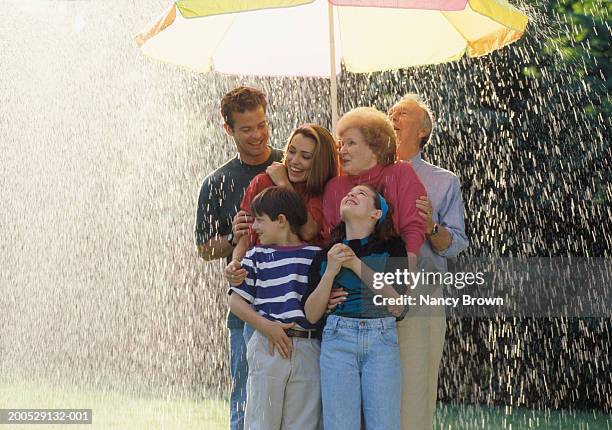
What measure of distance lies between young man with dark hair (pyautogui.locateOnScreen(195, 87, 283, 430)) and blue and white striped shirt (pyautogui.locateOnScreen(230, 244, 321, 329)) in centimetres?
57

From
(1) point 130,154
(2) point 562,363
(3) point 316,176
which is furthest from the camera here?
(1) point 130,154

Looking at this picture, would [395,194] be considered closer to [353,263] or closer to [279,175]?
[353,263]

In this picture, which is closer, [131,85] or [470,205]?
[470,205]

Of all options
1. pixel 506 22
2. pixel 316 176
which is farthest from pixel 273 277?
pixel 506 22

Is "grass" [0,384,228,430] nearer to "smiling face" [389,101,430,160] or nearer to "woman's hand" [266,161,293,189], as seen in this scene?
"woman's hand" [266,161,293,189]

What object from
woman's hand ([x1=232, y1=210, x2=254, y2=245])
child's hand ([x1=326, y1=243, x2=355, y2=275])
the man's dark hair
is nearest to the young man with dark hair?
the man's dark hair

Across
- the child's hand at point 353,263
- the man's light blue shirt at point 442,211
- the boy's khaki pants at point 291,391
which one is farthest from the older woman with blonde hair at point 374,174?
the boy's khaki pants at point 291,391

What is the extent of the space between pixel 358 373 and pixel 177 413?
512 centimetres

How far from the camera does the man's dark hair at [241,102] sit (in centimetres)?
530

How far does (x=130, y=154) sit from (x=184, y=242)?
1274 mm

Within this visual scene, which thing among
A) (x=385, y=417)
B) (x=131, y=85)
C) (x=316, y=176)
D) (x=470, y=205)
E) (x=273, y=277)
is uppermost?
(x=131, y=85)

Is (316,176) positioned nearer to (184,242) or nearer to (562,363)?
(562,363)

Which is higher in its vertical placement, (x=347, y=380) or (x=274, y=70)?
(x=274, y=70)

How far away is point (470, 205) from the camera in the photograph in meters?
9.06
